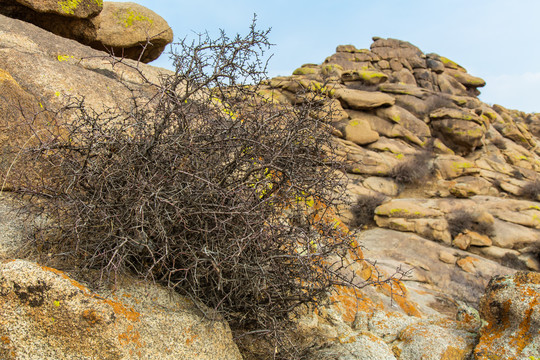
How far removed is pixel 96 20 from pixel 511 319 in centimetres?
761

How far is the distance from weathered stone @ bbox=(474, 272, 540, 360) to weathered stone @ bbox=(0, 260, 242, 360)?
7.06ft

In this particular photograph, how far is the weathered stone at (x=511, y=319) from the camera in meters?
2.70

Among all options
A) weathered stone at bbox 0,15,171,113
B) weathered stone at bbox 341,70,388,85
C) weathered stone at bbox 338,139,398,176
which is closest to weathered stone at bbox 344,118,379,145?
weathered stone at bbox 338,139,398,176

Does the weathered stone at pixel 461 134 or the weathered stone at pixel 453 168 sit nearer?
the weathered stone at pixel 453 168

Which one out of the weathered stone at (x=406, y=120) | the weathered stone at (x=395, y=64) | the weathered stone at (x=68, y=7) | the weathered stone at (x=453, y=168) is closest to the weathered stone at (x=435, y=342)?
the weathered stone at (x=68, y=7)

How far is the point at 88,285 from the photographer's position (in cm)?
230

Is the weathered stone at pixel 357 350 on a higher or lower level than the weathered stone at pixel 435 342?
lower

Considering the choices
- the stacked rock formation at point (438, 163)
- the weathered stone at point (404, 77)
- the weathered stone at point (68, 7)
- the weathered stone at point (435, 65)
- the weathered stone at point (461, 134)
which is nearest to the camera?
the weathered stone at point (68, 7)

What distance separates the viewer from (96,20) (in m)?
7.09

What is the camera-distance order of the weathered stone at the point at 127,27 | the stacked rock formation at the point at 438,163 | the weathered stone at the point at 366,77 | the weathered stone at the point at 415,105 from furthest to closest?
the weathered stone at the point at 366,77
the weathered stone at the point at 415,105
the stacked rock formation at the point at 438,163
the weathered stone at the point at 127,27

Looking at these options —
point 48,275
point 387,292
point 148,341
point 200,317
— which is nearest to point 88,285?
point 48,275

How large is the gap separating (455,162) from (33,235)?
18.1 metres

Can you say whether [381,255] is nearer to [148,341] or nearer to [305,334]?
[305,334]

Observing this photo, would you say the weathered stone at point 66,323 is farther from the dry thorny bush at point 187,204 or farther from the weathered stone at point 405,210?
the weathered stone at point 405,210
